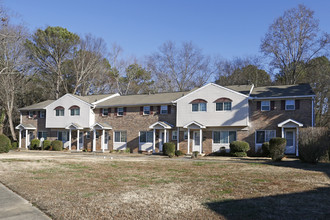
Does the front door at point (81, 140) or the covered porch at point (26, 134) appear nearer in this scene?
the front door at point (81, 140)

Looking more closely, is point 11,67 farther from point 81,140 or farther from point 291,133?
point 291,133

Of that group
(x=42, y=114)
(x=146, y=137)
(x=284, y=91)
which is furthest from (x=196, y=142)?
(x=42, y=114)

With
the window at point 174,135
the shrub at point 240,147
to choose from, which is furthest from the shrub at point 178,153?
the shrub at point 240,147

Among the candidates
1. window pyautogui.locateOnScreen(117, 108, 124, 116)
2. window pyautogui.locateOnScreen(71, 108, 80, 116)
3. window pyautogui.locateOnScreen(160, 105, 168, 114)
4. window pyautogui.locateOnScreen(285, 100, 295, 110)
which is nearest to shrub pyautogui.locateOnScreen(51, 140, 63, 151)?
window pyautogui.locateOnScreen(71, 108, 80, 116)

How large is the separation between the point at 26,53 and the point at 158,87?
20.1 m

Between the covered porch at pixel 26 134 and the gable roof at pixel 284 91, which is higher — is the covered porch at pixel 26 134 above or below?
below

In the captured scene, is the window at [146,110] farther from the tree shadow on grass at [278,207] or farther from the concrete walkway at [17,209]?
the tree shadow on grass at [278,207]

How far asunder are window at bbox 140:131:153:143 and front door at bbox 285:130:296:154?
12763 millimetres

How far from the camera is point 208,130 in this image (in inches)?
1145

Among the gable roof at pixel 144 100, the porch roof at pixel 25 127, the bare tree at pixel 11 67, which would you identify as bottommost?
the porch roof at pixel 25 127

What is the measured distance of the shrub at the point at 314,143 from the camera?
677 inches

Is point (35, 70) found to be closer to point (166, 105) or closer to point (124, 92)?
point (124, 92)

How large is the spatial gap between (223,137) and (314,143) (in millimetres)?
11625

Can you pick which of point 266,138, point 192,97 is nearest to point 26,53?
point 192,97
